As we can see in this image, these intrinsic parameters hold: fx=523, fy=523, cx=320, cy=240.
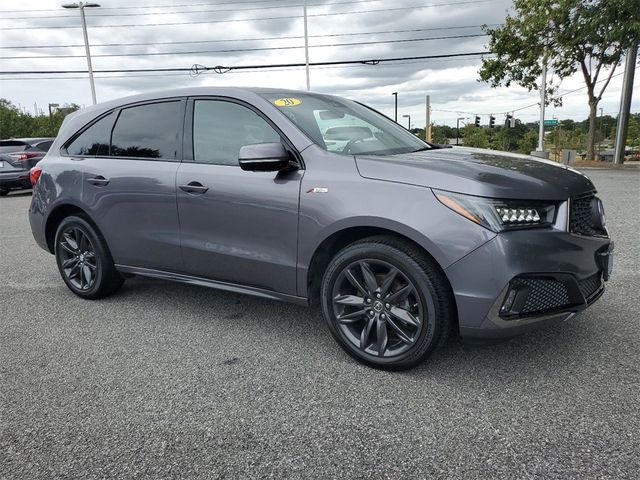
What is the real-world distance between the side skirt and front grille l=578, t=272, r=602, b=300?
162 cm

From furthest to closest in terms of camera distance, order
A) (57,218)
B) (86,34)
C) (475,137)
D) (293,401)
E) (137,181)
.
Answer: (475,137) → (86,34) → (57,218) → (137,181) → (293,401)

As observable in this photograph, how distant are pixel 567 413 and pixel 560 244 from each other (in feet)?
2.82

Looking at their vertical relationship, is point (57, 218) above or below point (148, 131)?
below

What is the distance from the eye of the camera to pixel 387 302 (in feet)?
9.98

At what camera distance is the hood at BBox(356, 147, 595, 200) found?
277cm

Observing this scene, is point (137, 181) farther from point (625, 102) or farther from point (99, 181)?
point (625, 102)

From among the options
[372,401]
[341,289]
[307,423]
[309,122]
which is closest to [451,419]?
[372,401]

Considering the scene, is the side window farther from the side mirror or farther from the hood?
the hood

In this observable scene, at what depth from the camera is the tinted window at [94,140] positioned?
4461 millimetres

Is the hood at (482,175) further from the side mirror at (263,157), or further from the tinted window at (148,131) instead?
the tinted window at (148,131)

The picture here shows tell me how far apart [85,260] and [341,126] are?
2.61 metres

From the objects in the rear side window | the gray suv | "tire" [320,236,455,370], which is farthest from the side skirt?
the rear side window

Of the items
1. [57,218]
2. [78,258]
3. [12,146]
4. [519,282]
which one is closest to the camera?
[519,282]

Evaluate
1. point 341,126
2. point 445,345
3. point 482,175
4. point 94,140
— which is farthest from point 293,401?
point 94,140
